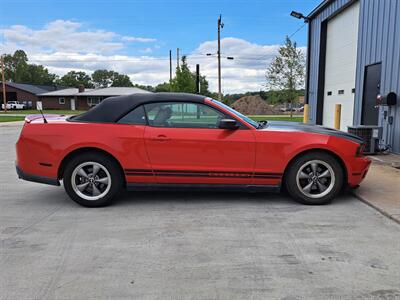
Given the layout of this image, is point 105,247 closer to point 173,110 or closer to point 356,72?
point 173,110

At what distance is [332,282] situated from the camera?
9.96 ft

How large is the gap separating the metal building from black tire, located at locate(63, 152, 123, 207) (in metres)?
7.31

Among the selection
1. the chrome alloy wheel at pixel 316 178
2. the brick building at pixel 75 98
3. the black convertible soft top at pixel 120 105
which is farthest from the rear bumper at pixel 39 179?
the brick building at pixel 75 98

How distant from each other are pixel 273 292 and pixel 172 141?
2.67 m

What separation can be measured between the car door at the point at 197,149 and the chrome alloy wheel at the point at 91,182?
698mm

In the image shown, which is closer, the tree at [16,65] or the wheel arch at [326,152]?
the wheel arch at [326,152]

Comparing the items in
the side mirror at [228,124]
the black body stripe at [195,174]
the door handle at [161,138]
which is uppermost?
the side mirror at [228,124]

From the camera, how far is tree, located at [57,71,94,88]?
114m

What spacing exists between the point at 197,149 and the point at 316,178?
1.70m

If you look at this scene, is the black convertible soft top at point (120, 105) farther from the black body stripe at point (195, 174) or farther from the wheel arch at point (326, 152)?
the wheel arch at point (326, 152)

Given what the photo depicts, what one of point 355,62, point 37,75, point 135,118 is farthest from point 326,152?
point 37,75

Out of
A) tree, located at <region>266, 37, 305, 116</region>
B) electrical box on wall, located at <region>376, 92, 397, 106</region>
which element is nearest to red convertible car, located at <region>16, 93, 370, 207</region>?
electrical box on wall, located at <region>376, 92, 397, 106</region>

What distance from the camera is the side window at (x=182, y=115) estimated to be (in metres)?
5.17

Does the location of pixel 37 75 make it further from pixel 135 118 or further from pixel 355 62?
pixel 135 118
